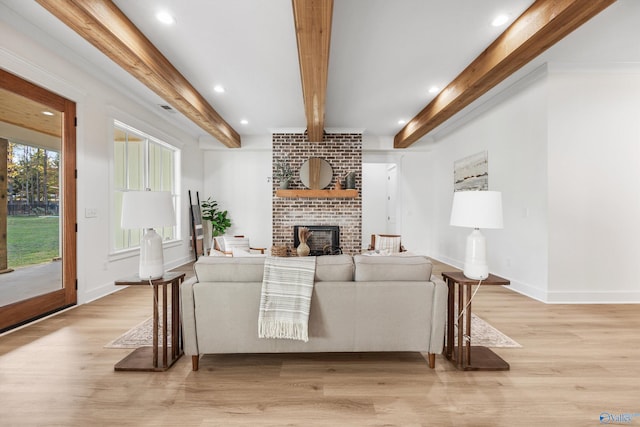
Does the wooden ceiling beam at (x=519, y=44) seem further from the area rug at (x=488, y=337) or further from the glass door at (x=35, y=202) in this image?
the glass door at (x=35, y=202)

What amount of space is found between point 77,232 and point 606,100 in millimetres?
6242

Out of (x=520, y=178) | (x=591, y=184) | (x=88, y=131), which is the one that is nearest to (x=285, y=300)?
(x=88, y=131)

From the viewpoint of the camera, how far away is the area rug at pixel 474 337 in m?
2.50

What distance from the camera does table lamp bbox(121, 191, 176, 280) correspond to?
2.06m

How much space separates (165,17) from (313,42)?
4.19 ft

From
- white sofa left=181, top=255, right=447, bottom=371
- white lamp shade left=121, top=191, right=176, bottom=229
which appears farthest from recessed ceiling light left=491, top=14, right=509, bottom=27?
white lamp shade left=121, top=191, right=176, bottom=229

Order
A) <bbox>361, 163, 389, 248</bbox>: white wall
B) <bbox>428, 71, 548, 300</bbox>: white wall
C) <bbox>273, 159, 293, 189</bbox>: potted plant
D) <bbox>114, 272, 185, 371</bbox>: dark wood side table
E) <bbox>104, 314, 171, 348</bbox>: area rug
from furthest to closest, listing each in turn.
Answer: <bbox>361, 163, 389, 248</bbox>: white wall < <bbox>273, 159, 293, 189</bbox>: potted plant < <bbox>428, 71, 548, 300</bbox>: white wall < <bbox>104, 314, 171, 348</bbox>: area rug < <bbox>114, 272, 185, 371</bbox>: dark wood side table

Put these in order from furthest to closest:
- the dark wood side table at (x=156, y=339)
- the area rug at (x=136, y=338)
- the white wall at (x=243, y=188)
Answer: the white wall at (x=243, y=188) → the area rug at (x=136, y=338) → the dark wood side table at (x=156, y=339)

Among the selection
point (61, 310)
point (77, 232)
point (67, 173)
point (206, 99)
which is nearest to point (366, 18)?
point (206, 99)

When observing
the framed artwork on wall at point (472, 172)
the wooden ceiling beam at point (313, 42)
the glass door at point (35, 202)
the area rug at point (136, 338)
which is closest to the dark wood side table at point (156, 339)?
the area rug at point (136, 338)

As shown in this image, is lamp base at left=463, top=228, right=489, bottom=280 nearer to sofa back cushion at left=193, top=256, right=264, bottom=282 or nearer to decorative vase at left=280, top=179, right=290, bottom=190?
sofa back cushion at left=193, top=256, right=264, bottom=282

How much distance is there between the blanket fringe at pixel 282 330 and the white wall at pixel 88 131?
2.75m

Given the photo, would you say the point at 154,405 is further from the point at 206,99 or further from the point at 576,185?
the point at 576,185

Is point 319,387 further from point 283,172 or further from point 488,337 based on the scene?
point 283,172
